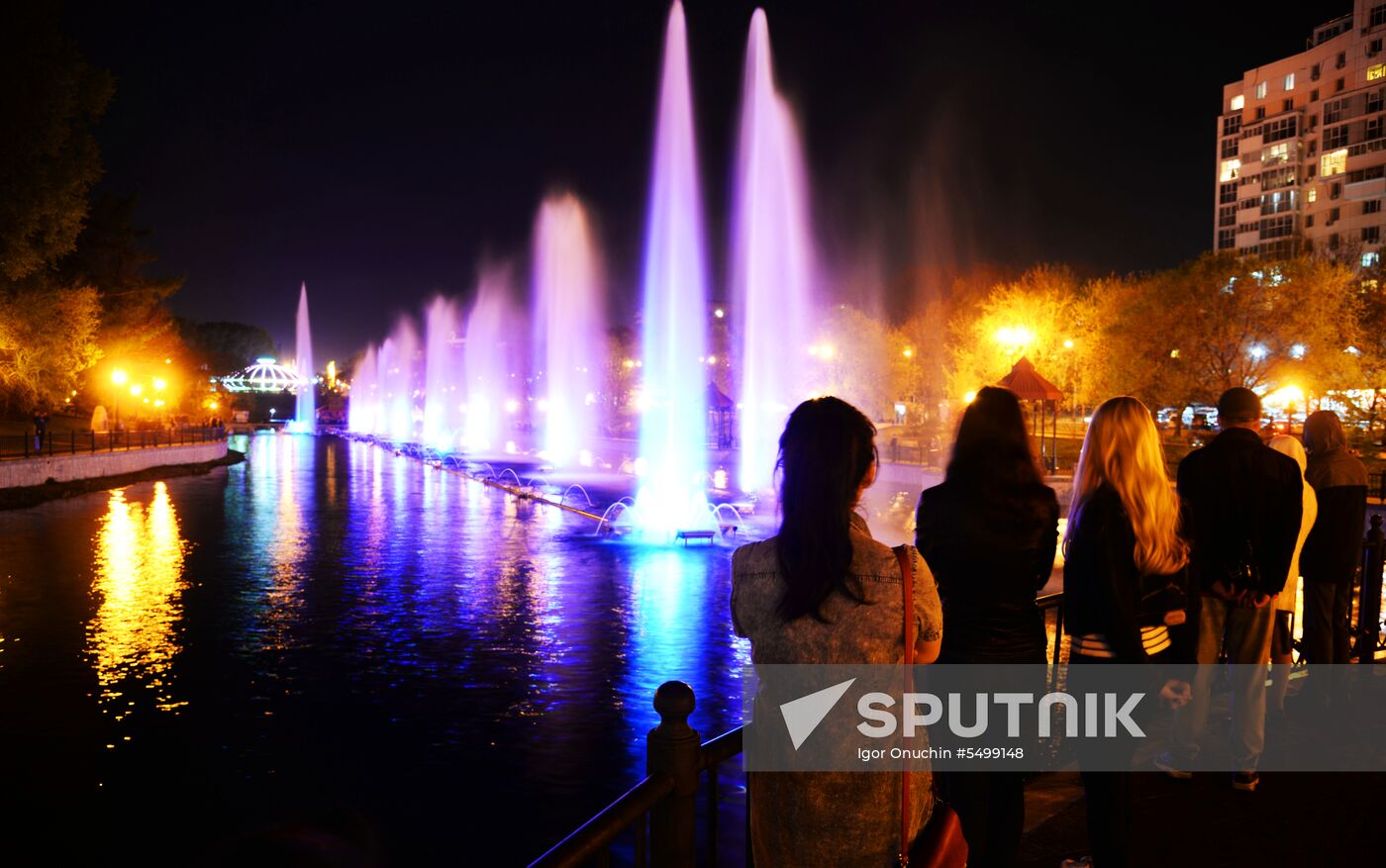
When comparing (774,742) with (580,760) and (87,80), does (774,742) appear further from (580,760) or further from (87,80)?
(87,80)

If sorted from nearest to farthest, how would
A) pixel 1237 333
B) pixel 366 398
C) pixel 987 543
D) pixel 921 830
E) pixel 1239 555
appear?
pixel 921 830, pixel 987 543, pixel 1239 555, pixel 1237 333, pixel 366 398

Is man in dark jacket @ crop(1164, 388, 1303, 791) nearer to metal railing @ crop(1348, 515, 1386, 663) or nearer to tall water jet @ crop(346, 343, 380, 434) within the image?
metal railing @ crop(1348, 515, 1386, 663)

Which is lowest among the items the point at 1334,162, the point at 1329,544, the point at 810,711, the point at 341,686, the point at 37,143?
the point at 341,686

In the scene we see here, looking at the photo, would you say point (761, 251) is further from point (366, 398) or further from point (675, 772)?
point (366, 398)

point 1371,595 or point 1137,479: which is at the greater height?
point 1137,479

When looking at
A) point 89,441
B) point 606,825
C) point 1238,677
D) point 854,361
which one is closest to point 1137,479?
point 1238,677

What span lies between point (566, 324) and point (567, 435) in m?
9.56

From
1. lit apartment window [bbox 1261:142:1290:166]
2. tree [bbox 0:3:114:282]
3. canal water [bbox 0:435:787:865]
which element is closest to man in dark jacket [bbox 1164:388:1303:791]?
canal water [bbox 0:435:787:865]

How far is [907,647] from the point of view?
3.04 m

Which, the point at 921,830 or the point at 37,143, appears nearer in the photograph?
the point at 921,830

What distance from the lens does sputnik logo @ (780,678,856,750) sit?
3055 mm

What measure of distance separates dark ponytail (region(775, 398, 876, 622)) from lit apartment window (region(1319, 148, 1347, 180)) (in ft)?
377

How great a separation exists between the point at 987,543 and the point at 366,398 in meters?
145

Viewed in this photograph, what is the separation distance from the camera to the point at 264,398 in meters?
190
